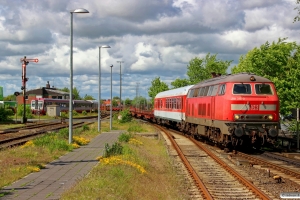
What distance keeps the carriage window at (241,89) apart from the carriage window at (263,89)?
1.32 feet

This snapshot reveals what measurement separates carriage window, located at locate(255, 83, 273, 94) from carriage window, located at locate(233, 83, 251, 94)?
403 mm

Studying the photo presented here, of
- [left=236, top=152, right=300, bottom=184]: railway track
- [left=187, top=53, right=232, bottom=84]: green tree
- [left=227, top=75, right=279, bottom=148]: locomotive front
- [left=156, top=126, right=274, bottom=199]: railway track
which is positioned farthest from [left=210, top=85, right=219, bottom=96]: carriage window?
[left=187, top=53, right=232, bottom=84]: green tree

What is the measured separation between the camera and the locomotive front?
19.9 meters

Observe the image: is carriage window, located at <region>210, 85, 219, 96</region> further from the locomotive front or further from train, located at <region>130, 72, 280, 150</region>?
the locomotive front

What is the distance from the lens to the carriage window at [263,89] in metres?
20.6

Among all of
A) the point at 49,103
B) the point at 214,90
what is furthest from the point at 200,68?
the point at 214,90

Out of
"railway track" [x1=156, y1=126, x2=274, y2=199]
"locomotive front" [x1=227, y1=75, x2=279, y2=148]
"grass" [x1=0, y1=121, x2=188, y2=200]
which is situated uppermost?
"locomotive front" [x1=227, y1=75, x2=279, y2=148]

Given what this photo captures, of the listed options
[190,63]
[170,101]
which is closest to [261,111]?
[170,101]

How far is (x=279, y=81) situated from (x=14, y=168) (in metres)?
21.5

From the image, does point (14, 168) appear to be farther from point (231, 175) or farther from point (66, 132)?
point (66, 132)

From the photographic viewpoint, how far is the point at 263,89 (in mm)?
20672

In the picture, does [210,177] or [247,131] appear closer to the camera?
[210,177]

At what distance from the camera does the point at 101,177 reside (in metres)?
11.1

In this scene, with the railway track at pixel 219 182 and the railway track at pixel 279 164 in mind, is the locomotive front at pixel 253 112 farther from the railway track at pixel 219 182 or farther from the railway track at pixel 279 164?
the railway track at pixel 219 182
